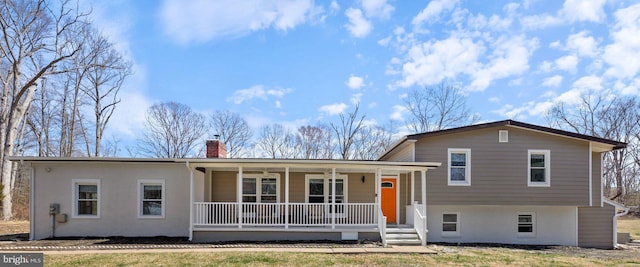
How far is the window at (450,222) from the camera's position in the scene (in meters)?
13.8

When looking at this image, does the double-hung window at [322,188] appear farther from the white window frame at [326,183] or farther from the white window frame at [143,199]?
the white window frame at [143,199]

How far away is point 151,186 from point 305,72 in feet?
37.0

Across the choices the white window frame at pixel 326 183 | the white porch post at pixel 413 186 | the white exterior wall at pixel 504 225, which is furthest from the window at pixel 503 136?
the white window frame at pixel 326 183

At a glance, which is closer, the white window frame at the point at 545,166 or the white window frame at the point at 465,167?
the white window frame at the point at 465,167

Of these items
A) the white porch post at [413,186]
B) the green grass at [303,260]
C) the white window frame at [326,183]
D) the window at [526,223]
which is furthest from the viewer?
the white window frame at [326,183]

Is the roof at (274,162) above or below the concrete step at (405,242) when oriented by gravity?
above

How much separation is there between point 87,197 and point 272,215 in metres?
5.85

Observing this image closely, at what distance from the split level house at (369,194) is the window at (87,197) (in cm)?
3

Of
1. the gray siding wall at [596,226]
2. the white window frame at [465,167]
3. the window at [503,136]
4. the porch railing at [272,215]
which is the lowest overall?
the gray siding wall at [596,226]

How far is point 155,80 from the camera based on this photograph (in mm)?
25000

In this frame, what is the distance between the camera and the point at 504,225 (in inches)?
546

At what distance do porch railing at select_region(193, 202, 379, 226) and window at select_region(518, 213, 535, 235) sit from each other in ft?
17.7

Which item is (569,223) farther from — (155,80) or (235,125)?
(235,125)

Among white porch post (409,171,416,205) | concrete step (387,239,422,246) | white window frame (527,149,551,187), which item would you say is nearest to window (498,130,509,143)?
white window frame (527,149,551,187)
